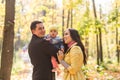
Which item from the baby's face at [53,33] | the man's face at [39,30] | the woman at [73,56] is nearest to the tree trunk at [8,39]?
the baby's face at [53,33]

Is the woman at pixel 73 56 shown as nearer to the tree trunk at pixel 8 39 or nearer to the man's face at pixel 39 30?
the man's face at pixel 39 30

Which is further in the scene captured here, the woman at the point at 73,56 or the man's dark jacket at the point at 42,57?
the man's dark jacket at the point at 42,57

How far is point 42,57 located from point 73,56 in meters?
0.59

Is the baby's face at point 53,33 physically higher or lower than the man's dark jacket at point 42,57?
higher

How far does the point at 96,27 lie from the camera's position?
20.5 meters

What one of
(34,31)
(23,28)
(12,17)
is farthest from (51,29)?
(23,28)

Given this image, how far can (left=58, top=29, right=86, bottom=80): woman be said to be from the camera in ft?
13.6

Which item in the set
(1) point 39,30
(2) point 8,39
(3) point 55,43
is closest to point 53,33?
(3) point 55,43

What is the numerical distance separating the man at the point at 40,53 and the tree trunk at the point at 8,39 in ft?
11.2

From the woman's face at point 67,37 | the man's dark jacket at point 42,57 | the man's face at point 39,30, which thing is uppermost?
the man's face at point 39,30

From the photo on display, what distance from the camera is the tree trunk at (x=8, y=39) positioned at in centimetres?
789

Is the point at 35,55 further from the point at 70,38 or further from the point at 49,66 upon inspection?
the point at 70,38

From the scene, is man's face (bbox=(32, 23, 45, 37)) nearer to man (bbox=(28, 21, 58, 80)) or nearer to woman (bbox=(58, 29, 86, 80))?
man (bbox=(28, 21, 58, 80))

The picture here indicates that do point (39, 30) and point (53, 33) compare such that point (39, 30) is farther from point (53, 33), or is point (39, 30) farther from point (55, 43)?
point (53, 33)
